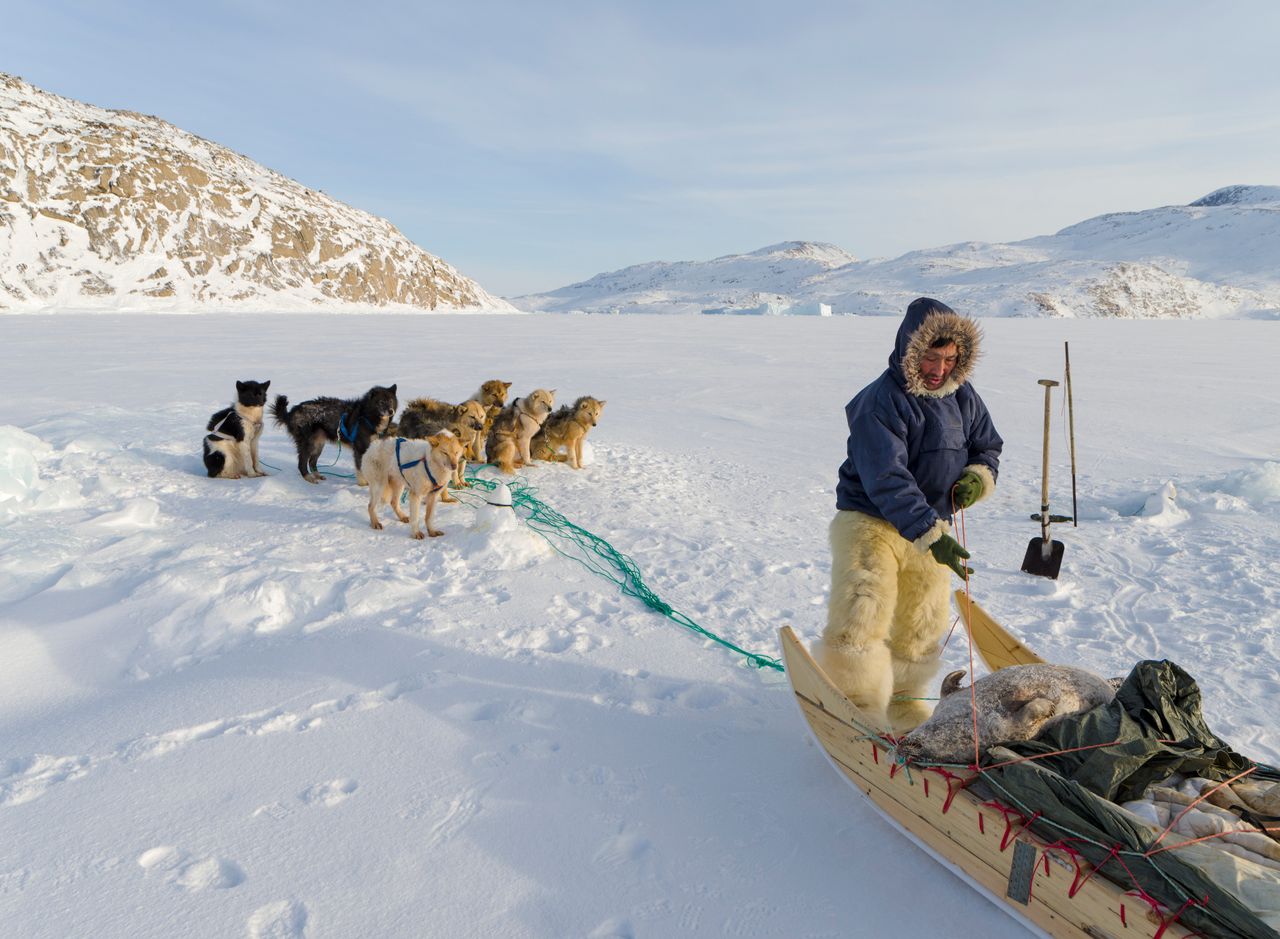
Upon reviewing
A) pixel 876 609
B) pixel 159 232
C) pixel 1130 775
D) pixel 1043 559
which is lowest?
pixel 1043 559

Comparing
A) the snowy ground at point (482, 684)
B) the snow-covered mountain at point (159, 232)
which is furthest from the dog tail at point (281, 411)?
the snow-covered mountain at point (159, 232)

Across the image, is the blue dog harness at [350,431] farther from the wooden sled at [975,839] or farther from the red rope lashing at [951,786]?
the red rope lashing at [951,786]

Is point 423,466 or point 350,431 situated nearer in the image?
point 423,466

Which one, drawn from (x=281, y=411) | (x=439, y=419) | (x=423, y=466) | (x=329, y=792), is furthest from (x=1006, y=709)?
(x=281, y=411)

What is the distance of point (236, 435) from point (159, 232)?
7449cm

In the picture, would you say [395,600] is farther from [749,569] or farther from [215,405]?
[215,405]

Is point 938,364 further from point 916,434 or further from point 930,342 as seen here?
point 916,434

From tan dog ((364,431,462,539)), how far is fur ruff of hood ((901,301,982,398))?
3.68 m

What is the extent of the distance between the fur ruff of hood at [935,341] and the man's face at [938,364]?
0.04 feet

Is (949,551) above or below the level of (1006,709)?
above

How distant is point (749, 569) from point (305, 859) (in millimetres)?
3691

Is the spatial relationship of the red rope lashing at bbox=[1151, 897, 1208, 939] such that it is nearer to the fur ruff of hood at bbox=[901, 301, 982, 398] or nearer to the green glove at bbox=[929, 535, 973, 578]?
the green glove at bbox=[929, 535, 973, 578]

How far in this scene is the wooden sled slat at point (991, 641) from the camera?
3434 millimetres

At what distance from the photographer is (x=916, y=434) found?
314 cm
